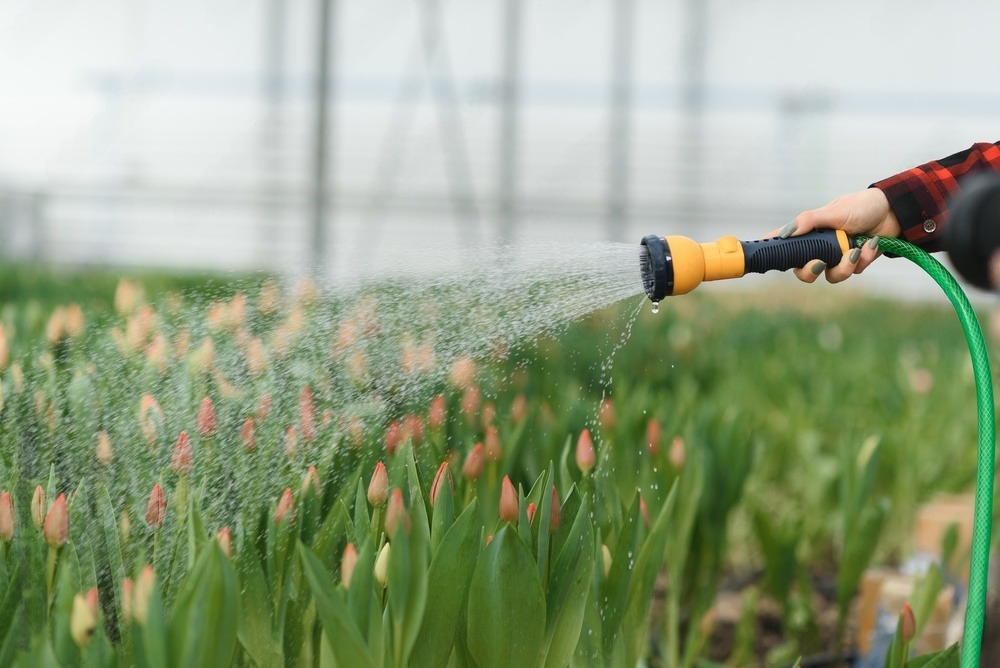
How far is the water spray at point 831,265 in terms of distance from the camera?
1.06 m

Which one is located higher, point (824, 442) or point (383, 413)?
point (383, 413)

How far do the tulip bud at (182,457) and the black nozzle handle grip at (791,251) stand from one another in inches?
26.9

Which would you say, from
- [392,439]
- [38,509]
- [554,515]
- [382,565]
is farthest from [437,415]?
[38,509]

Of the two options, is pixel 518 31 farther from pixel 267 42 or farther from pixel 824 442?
pixel 824 442

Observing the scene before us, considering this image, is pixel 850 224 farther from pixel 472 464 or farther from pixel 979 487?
pixel 472 464

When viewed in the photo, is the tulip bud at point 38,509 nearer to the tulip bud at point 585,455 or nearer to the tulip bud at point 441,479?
the tulip bud at point 441,479

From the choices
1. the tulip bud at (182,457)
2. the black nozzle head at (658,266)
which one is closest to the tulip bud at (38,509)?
the tulip bud at (182,457)

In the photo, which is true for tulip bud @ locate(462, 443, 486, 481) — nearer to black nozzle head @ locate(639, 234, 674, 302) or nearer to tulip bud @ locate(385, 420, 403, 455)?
tulip bud @ locate(385, 420, 403, 455)

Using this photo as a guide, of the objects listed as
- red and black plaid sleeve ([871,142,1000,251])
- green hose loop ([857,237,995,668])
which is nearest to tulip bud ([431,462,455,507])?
green hose loop ([857,237,995,668])

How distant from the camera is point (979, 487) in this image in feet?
3.53

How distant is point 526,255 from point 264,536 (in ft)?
1.76

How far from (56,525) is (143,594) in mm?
215

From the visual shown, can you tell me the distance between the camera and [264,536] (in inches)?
47.6

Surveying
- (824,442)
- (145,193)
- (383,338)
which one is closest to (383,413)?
(383,338)
